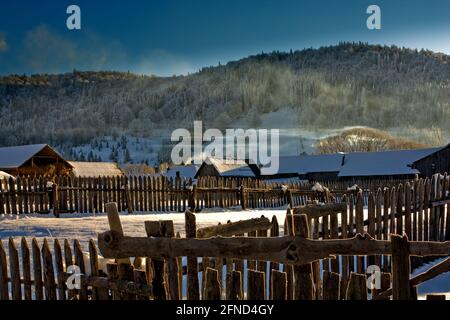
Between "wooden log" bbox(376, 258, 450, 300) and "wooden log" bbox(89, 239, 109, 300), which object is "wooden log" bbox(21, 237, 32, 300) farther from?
"wooden log" bbox(376, 258, 450, 300)

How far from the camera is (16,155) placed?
3738 cm

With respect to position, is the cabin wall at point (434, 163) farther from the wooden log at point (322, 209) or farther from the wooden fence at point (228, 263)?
the wooden fence at point (228, 263)

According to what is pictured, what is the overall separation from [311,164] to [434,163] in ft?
41.7

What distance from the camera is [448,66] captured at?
636 feet

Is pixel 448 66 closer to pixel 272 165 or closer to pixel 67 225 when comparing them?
pixel 272 165

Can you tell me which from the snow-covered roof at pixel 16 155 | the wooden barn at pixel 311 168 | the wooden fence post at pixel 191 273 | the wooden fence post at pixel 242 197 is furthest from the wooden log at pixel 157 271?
the wooden barn at pixel 311 168

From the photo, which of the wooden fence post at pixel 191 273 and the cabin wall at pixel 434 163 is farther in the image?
the cabin wall at pixel 434 163

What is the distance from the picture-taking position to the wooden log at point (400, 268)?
390cm

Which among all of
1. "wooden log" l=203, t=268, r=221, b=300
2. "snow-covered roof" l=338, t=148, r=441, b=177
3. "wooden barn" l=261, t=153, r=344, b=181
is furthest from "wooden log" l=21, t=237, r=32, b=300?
"wooden barn" l=261, t=153, r=344, b=181

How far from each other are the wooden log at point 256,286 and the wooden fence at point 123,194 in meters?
13.7

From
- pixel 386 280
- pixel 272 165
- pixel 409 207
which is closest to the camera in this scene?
pixel 386 280
